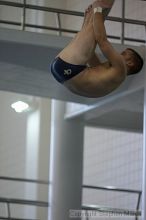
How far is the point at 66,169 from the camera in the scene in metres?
9.32

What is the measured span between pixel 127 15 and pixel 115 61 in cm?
508

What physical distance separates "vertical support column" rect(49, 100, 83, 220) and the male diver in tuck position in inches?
181

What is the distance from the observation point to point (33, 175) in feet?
41.5

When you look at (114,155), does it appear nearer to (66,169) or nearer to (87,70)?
(66,169)

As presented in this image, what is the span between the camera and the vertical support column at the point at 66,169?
30.3 feet

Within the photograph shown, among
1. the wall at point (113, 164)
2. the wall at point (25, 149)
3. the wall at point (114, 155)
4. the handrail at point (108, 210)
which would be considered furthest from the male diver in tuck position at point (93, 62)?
the wall at point (25, 149)

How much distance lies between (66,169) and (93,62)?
479 centimetres

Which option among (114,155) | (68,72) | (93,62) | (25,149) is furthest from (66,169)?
(68,72)

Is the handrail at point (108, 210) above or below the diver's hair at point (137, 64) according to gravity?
below

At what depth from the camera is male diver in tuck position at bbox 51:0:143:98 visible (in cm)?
439

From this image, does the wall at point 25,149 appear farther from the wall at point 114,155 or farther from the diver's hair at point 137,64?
the diver's hair at point 137,64

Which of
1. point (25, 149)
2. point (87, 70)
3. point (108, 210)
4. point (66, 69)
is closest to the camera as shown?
point (66, 69)

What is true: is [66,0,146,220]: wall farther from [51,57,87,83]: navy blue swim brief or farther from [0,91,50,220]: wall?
[51,57,87,83]: navy blue swim brief

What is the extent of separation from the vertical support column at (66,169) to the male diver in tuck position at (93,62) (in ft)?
15.1
